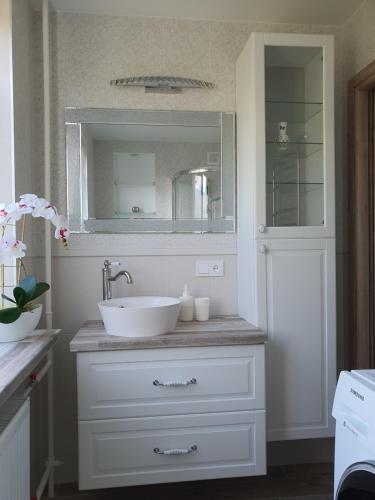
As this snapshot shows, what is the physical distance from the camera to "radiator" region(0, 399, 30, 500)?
109 centimetres

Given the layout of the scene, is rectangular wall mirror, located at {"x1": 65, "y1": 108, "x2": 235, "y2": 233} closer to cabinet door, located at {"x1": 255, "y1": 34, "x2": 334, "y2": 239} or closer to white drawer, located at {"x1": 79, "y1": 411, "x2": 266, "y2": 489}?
cabinet door, located at {"x1": 255, "y1": 34, "x2": 334, "y2": 239}

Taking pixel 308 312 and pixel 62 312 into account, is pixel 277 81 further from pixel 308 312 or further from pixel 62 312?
pixel 62 312

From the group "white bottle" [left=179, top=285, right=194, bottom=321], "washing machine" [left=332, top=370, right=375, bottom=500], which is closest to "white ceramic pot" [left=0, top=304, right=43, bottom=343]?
"white bottle" [left=179, top=285, right=194, bottom=321]

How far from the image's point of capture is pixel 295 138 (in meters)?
1.86

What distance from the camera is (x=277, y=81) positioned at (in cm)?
181

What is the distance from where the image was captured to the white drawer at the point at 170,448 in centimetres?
152

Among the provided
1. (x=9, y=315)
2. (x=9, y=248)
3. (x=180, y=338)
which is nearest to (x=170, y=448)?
(x=180, y=338)

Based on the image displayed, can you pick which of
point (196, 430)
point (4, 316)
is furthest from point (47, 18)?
point (196, 430)

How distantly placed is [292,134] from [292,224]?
454 millimetres

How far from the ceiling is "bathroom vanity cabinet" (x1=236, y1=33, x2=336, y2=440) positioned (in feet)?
0.95

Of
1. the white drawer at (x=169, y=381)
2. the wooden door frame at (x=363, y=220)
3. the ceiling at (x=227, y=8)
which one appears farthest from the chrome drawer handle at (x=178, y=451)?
the ceiling at (x=227, y=8)

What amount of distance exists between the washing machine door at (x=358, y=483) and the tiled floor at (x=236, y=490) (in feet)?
2.76

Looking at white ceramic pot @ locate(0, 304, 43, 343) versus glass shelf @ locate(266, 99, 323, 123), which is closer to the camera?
white ceramic pot @ locate(0, 304, 43, 343)

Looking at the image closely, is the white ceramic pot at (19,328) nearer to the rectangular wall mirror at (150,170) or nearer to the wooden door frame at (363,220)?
the rectangular wall mirror at (150,170)
